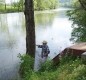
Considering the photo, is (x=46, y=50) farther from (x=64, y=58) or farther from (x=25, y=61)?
(x=64, y=58)

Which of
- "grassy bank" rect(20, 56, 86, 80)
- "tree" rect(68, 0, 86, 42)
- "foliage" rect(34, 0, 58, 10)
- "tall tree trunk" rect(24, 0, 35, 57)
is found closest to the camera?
"grassy bank" rect(20, 56, 86, 80)

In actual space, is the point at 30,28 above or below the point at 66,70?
above

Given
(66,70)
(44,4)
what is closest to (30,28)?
(66,70)

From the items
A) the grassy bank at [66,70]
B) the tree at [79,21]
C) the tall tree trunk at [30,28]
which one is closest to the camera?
the grassy bank at [66,70]

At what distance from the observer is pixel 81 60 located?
8766mm

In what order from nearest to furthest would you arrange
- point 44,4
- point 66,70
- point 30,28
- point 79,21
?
1. point 66,70
2. point 30,28
3. point 79,21
4. point 44,4

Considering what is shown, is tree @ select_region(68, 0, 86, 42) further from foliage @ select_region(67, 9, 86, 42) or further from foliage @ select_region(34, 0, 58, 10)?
foliage @ select_region(34, 0, 58, 10)

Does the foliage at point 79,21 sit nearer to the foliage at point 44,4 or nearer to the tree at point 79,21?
the tree at point 79,21

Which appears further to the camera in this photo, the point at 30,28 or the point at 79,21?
the point at 79,21

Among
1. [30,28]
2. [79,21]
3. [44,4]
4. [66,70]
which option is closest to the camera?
[66,70]

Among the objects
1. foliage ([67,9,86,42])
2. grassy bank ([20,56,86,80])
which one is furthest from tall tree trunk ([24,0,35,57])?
foliage ([67,9,86,42])

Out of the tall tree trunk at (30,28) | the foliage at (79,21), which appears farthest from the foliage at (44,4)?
the tall tree trunk at (30,28)

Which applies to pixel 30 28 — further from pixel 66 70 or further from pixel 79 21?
pixel 79 21

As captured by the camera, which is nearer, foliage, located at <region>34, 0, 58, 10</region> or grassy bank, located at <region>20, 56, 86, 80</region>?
grassy bank, located at <region>20, 56, 86, 80</region>
